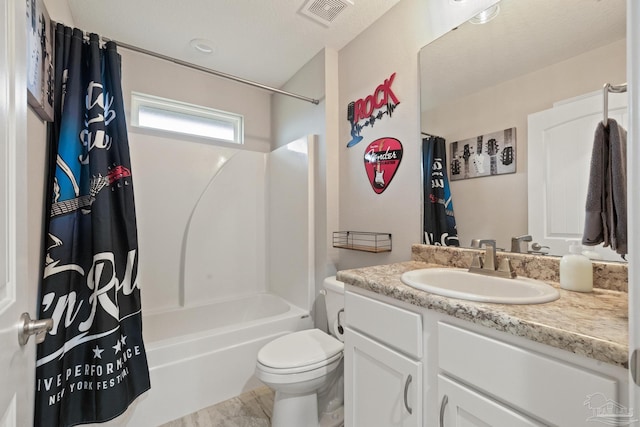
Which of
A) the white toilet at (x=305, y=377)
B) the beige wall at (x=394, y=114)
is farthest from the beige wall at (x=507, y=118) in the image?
the white toilet at (x=305, y=377)

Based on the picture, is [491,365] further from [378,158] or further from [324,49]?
[324,49]

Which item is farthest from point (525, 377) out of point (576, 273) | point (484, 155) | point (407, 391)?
point (484, 155)

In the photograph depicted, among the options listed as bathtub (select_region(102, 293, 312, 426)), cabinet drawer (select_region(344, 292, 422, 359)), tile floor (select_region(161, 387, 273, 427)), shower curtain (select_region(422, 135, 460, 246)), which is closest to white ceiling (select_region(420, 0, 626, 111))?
shower curtain (select_region(422, 135, 460, 246))

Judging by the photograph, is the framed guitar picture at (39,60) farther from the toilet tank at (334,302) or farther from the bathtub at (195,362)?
the toilet tank at (334,302)

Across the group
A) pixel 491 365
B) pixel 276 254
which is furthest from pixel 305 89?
pixel 491 365

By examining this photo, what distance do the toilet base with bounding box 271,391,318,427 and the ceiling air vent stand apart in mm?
2272

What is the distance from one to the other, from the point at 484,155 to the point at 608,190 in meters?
0.48

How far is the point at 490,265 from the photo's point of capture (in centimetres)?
115

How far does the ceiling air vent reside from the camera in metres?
1.65

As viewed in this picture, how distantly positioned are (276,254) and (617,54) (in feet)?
7.91

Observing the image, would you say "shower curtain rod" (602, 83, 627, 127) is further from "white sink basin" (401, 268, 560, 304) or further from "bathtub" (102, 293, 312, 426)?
"bathtub" (102, 293, 312, 426)

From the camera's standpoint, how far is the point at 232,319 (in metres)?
2.45

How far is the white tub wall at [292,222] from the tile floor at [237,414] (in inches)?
27.3

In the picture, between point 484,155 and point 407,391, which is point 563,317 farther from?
point 484,155
